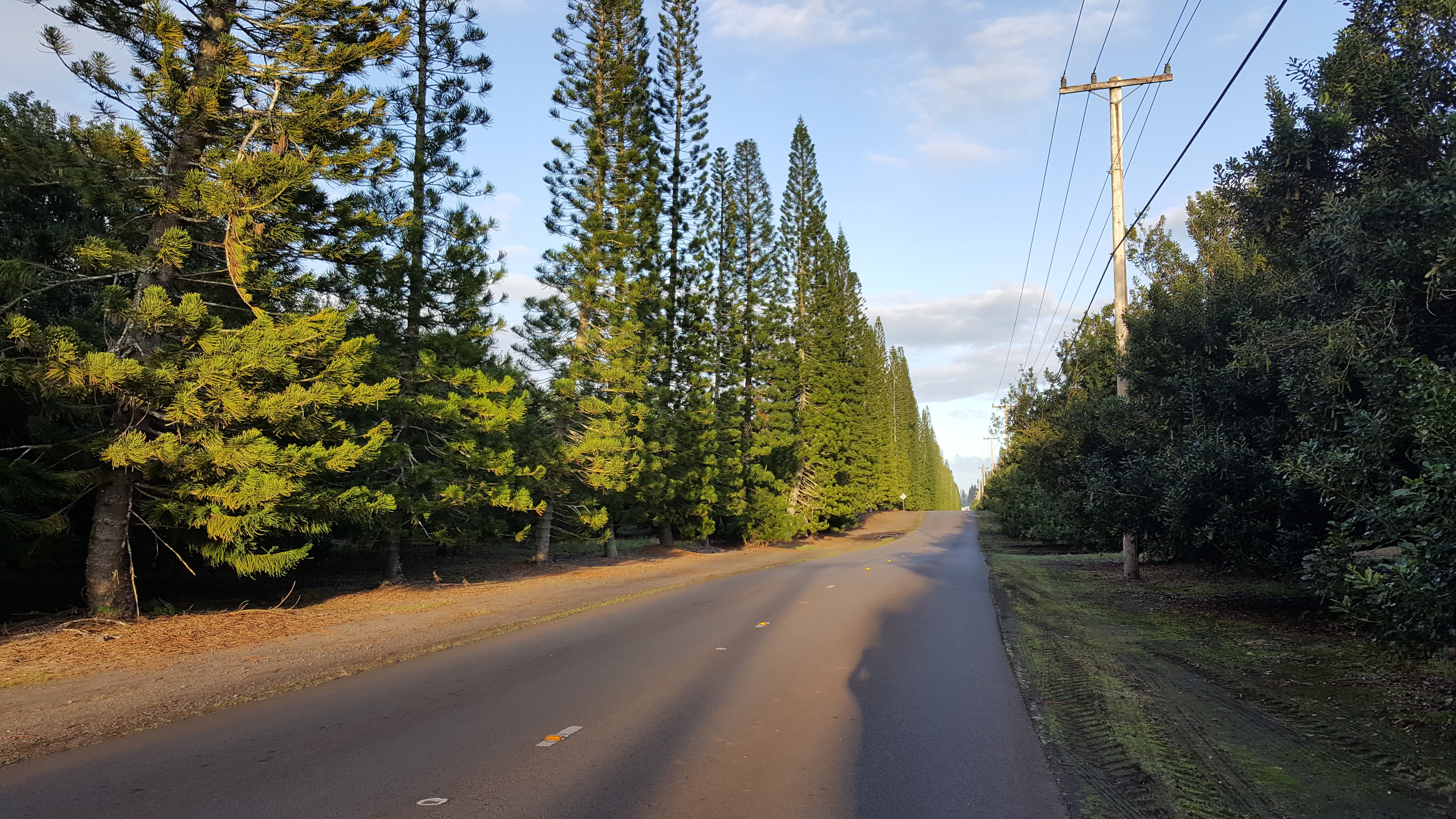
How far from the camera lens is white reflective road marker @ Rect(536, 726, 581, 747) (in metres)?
5.61

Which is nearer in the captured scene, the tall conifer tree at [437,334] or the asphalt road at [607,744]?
the asphalt road at [607,744]

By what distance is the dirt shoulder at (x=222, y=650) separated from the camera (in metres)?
6.29

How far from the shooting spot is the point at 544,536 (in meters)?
23.0

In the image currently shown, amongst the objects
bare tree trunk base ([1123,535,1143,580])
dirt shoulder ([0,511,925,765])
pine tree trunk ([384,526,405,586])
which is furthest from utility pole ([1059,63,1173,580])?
pine tree trunk ([384,526,405,586])

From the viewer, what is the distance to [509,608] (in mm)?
13250

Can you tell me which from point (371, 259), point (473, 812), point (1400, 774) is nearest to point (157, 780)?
point (473, 812)

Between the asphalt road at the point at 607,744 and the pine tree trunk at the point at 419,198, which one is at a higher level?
the pine tree trunk at the point at 419,198

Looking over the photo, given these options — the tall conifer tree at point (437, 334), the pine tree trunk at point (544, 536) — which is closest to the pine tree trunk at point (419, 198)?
the tall conifer tree at point (437, 334)

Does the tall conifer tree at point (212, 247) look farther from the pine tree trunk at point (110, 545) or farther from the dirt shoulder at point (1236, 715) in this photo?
the dirt shoulder at point (1236, 715)

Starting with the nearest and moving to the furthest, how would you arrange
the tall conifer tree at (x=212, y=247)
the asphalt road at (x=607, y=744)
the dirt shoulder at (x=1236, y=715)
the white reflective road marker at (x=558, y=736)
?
the asphalt road at (x=607, y=744)
the dirt shoulder at (x=1236, y=715)
the white reflective road marker at (x=558, y=736)
the tall conifer tree at (x=212, y=247)

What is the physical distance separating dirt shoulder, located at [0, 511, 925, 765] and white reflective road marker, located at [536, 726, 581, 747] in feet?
10.2

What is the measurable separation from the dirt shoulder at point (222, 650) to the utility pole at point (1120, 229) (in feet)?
35.5

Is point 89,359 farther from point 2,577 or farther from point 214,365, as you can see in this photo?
point 2,577

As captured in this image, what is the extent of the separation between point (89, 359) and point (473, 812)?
8.03m
